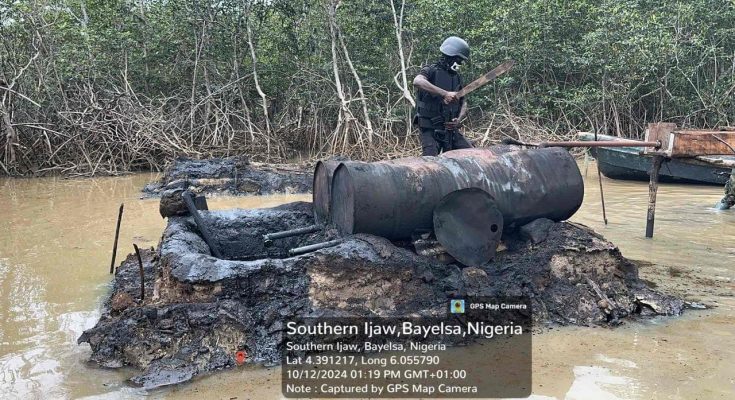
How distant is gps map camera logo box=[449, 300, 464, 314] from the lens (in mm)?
4320

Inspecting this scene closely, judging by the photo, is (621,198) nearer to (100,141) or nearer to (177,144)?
(177,144)

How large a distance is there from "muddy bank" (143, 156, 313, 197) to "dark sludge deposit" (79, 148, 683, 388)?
5287 mm

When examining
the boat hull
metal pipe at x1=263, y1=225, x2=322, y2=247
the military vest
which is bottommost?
the boat hull

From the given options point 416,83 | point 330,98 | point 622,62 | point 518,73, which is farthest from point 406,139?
point 416,83

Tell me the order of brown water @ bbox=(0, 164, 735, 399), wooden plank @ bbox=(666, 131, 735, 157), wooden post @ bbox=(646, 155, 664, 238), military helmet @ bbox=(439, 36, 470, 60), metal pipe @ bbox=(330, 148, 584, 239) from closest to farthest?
1. brown water @ bbox=(0, 164, 735, 399)
2. metal pipe @ bbox=(330, 148, 584, 239)
3. military helmet @ bbox=(439, 36, 470, 60)
4. wooden plank @ bbox=(666, 131, 735, 157)
5. wooden post @ bbox=(646, 155, 664, 238)

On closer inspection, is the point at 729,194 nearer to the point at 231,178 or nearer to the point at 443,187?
the point at 443,187

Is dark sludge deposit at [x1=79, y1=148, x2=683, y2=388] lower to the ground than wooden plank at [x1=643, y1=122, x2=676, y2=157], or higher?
lower

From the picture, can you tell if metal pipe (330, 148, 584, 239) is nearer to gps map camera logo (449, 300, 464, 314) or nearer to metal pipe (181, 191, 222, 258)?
gps map camera logo (449, 300, 464, 314)

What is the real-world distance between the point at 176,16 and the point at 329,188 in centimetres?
1155

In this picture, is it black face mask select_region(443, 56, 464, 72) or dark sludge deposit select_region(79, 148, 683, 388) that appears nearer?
dark sludge deposit select_region(79, 148, 683, 388)

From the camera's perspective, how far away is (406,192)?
15.3 ft

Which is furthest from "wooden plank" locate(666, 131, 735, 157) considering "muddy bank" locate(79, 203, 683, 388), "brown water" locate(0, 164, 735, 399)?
"muddy bank" locate(79, 203, 683, 388)

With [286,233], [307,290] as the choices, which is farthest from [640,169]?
[307,290]

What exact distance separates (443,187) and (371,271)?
0.94m
